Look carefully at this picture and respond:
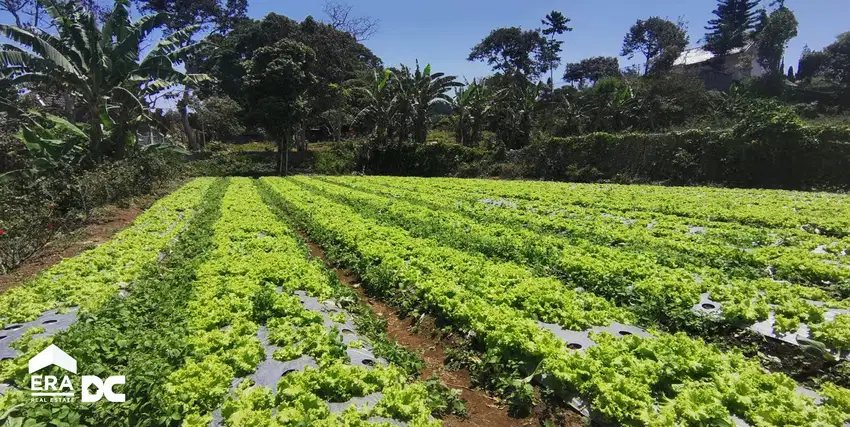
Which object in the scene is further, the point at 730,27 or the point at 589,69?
the point at 589,69

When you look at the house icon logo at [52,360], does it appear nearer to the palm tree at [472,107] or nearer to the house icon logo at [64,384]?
the house icon logo at [64,384]

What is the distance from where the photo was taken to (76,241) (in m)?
10.8

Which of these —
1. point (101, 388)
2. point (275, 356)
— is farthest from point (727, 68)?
point (101, 388)

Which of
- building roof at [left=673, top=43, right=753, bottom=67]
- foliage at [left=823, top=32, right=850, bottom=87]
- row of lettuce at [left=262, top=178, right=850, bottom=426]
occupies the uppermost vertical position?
building roof at [left=673, top=43, right=753, bottom=67]

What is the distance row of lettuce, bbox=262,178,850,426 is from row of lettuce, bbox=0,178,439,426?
1218 millimetres

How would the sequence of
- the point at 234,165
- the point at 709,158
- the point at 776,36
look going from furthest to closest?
1. the point at 776,36
2. the point at 234,165
3. the point at 709,158

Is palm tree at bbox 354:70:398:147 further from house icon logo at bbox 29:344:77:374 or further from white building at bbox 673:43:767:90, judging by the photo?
white building at bbox 673:43:767:90

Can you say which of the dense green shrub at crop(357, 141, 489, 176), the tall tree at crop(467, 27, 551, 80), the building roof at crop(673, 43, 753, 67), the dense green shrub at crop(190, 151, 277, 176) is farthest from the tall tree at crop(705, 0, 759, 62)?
the dense green shrub at crop(190, 151, 277, 176)

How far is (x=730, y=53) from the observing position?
185 feet

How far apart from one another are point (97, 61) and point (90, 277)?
12.8m

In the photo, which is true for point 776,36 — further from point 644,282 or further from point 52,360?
point 52,360

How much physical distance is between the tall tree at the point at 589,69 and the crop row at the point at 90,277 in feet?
230

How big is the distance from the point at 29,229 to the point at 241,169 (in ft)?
99.9

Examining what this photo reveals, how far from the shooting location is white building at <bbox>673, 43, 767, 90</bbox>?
2131 inches
